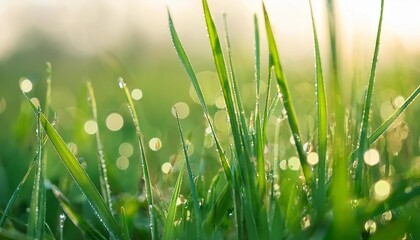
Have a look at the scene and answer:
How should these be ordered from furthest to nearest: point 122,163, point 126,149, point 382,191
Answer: point 126,149, point 122,163, point 382,191

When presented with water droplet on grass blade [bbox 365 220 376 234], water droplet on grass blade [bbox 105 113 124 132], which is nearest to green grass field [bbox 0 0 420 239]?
water droplet on grass blade [bbox 365 220 376 234]

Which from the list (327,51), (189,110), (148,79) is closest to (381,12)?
(327,51)

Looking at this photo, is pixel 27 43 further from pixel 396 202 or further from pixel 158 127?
pixel 396 202

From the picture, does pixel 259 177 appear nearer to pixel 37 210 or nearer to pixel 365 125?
pixel 365 125

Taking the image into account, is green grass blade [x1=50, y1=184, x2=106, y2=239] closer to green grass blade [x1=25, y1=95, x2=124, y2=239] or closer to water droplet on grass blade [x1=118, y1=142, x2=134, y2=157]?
green grass blade [x1=25, y1=95, x2=124, y2=239]

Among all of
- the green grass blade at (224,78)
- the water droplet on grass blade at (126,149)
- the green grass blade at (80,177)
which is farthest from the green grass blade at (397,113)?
the water droplet on grass blade at (126,149)

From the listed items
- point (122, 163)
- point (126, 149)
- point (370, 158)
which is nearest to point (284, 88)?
point (370, 158)

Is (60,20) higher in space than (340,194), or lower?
higher

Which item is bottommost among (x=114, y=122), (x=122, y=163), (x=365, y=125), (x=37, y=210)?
(x=37, y=210)
